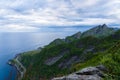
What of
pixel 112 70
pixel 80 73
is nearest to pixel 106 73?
pixel 112 70

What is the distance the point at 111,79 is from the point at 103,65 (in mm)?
3815

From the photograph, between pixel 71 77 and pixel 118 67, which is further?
pixel 118 67

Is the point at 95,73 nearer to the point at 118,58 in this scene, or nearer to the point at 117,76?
the point at 117,76

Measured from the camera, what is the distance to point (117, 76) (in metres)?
28.9

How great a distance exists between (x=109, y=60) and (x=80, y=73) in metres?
4.96

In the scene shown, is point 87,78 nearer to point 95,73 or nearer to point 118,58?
point 95,73

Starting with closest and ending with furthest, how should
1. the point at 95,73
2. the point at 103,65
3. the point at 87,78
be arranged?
1. the point at 87,78
2. the point at 95,73
3. the point at 103,65

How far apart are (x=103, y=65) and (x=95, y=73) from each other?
2.51 m

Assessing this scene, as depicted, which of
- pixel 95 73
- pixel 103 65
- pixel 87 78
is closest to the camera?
pixel 87 78

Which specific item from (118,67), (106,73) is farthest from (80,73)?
(118,67)

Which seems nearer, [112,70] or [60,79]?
[60,79]

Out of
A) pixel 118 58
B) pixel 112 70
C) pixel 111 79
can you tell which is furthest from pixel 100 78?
pixel 118 58

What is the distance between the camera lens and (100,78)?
92.6ft

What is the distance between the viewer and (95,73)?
97.1 ft
